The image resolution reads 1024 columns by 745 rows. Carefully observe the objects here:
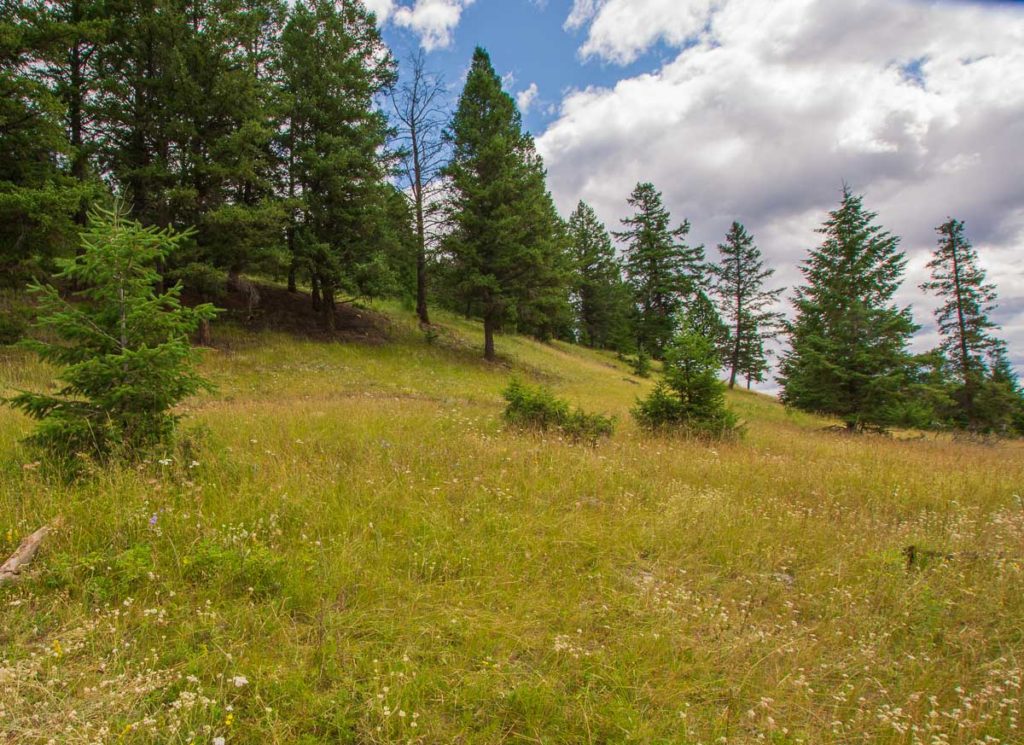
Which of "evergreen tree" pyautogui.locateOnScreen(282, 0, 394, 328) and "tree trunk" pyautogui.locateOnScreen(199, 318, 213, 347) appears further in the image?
"evergreen tree" pyautogui.locateOnScreen(282, 0, 394, 328)

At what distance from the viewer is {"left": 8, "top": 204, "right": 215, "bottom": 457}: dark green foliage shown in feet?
15.8

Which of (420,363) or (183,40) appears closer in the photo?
(183,40)

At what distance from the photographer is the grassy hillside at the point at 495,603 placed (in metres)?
2.42

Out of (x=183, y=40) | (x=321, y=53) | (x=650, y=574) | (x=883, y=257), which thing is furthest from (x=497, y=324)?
(x=883, y=257)

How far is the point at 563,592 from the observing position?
352cm

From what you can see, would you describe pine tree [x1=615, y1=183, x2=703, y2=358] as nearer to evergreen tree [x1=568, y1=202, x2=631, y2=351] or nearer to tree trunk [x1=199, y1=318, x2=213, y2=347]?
evergreen tree [x1=568, y1=202, x2=631, y2=351]

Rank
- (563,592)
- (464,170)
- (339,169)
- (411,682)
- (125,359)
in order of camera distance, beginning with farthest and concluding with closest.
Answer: (464,170) → (339,169) → (125,359) → (563,592) → (411,682)

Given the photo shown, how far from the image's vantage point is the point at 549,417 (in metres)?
8.86

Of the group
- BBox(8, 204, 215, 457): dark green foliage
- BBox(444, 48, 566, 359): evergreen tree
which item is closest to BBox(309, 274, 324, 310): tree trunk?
BBox(444, 48, 566, 359): evergreen tree

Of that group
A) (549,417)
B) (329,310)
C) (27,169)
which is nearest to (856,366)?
(549,417)

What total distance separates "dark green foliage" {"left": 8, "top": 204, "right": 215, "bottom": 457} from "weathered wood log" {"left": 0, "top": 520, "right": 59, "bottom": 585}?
1242mm

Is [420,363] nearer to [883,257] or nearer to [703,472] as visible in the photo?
[703,472]

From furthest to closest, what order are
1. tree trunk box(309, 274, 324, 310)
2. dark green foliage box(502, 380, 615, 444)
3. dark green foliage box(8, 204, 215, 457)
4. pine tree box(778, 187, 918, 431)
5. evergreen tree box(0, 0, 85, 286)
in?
tree trunk box(309, 274, 324, 310) < pine tree box(778, 187, 918, 431) < evergreen tree box(0, 0, 85, 286) < dark green foliage box(502, 380, 615, 444) < dark green foliage box(8, 204, 215, 457)

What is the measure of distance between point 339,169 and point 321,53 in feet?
18.1
